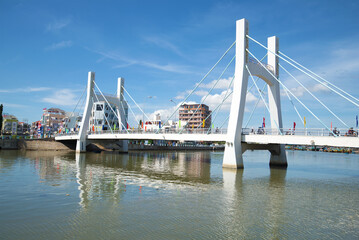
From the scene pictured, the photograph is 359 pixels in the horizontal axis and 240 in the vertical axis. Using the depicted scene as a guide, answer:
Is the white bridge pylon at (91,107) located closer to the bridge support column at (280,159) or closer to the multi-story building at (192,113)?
the bridge support column at (280,159)

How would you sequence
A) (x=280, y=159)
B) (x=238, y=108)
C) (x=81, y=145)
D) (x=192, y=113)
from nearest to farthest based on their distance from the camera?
1. (x=238, y=108)
2. (x=280, y=159)
3. (x=81, y=145)
4. (x=192, y=113)

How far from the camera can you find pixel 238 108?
94.4 ft

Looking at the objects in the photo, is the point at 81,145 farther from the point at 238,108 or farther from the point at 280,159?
the point at 280,159

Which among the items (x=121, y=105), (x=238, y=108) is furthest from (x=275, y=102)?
(x=121, y=105)

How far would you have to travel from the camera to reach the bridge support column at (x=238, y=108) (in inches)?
1125

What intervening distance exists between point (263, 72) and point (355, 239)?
2457 centimetres

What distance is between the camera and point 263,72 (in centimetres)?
3231

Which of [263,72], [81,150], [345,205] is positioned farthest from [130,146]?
[345,205]

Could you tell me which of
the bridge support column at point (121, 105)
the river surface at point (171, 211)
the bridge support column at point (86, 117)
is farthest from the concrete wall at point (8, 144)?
the river surface at point (171, 211)

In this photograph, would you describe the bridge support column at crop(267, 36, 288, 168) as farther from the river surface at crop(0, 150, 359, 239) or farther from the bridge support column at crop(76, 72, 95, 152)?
the bridge support column at crop(76, 72, 95, 152)

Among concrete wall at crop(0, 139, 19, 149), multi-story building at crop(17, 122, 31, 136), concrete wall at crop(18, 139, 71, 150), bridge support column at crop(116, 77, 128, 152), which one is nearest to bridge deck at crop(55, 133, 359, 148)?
bridge support column at crop(116, 77, 128, 152)

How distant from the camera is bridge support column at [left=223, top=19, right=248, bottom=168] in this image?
28578mm

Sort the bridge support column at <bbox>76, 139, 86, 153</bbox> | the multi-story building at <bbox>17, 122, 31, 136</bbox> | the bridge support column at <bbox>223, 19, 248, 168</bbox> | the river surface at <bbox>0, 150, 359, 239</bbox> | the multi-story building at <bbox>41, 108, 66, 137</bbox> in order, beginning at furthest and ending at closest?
1. the multi-story building at <bbox>17, 122, 31, 136</bbox>
2. the multi-story building at <bbox>41, 108, 66, 137</bbox>
3. the bridge support column at <bbox>76, 139, 86, 153</bbox>
4. the bridge support column at <bbox>223, 19, 248, 168</bbox>
5. the river surface at <bbox>0, 150, 359, 239</bbox>

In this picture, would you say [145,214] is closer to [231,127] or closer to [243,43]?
[231,127]
